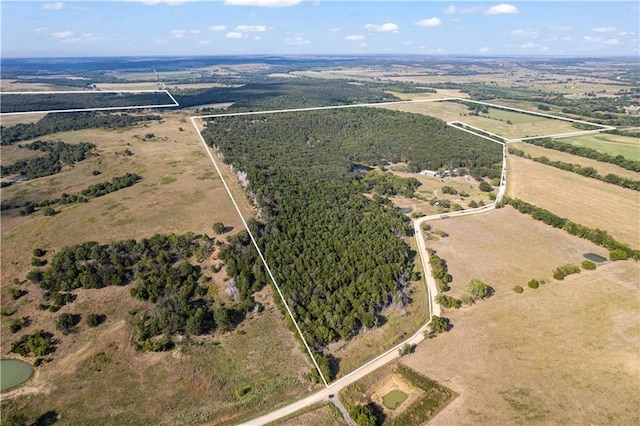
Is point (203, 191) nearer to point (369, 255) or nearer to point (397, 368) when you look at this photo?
point (369, 255)

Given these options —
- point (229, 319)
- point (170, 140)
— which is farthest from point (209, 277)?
point (170, 140)

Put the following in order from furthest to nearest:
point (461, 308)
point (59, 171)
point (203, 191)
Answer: point (59, 171)
point (203, 191)
point (461, 308)

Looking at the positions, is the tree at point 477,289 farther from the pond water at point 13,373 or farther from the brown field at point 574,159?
the brown field at point 574,159

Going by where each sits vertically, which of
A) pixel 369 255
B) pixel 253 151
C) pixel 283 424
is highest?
pixel 253 151

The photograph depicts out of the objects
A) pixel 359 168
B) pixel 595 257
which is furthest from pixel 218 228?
pixel 595 257

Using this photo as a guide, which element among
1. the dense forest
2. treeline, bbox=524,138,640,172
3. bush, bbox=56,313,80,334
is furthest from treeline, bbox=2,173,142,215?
treeline, bbox=524,138,640,172

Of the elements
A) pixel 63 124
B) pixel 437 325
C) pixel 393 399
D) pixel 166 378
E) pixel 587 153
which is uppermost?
pixel 63 124

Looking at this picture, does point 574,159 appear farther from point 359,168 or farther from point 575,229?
point 359,168

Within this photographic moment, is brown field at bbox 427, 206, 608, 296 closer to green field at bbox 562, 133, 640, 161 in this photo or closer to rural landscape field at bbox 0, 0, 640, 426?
rural landscape field at bbox 0, 0, 640, 426
